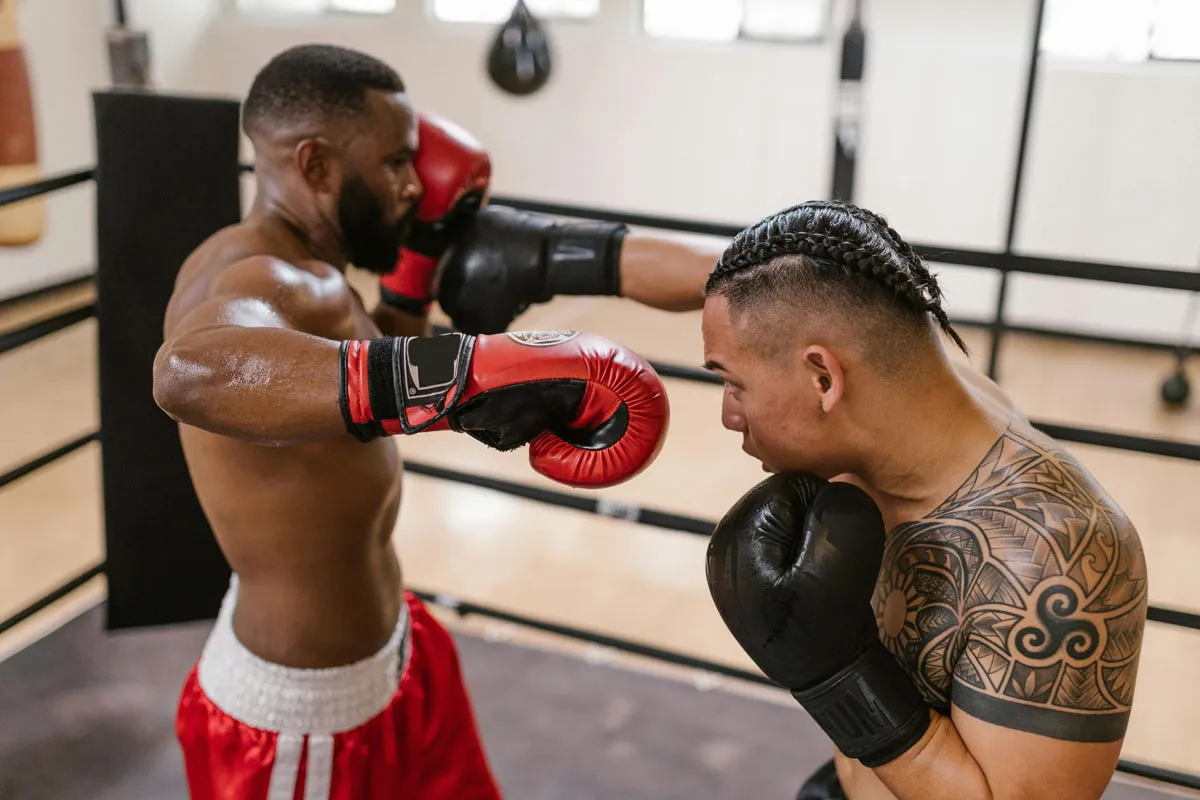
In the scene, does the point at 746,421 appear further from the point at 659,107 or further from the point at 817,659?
the point at 659,107

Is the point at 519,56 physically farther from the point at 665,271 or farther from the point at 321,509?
the point at 321,509

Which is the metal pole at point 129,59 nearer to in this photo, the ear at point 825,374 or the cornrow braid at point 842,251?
the cornrow braid at point 842,251

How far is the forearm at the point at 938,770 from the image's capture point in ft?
3.52

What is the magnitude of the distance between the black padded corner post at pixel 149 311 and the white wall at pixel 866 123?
4.25 m

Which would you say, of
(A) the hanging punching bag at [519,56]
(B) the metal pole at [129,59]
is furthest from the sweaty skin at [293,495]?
(A) the hanging punching bag at [519,56]

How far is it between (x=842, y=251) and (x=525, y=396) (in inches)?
13.9

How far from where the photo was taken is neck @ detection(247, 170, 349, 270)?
5.14 ft

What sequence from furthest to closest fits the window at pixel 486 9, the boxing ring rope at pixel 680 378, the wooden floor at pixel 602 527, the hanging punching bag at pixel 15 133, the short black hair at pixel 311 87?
the window at pixel 486 9, the hanging punching bag at pixel 15 133, the wooden floor at pixel 602 527, the boxing ring rope at pixel 680 378, the short black hair at pixel 311 87

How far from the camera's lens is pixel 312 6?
23.7ft

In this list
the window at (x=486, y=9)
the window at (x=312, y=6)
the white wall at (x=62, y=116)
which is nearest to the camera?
the white wall at (x=62, y=116)

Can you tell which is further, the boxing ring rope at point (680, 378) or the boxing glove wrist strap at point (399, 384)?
the boxing ring rope at point (680, 378)

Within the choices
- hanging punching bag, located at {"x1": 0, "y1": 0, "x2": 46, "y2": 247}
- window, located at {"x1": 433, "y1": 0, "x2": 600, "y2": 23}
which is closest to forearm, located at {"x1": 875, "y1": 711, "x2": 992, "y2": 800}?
hanging punching bag, located at {"x1": 0, "y1": 0, "x2": 46, "y2": 247}

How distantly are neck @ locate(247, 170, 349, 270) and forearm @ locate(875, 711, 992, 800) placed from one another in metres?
1.03

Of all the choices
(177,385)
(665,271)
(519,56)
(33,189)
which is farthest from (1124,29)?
(177,385)
